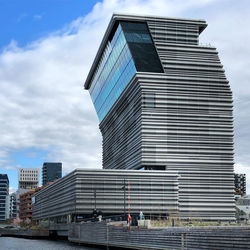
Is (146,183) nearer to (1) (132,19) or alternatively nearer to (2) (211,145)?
(2) (211,145)

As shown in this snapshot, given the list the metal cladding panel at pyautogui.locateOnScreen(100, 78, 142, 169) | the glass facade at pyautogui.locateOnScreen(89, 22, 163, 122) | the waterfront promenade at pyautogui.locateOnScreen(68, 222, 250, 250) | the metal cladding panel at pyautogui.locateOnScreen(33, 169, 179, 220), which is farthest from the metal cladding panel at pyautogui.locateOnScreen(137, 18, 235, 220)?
the waterfront promenade at pyautogui.locateOnScreen(68, 222, 250, 250)

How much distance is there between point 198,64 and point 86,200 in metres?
56.9

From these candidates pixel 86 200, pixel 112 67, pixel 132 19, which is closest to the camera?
pixel 86 200

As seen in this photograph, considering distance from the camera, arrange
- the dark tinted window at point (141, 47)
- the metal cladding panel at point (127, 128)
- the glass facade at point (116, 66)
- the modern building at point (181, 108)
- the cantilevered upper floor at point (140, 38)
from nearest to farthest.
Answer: the dark tinted window at point (141, 47)
the modern building at point (181, 108)
the cantilevered upper floor at point (140, 38)
the metal cladding panel at point (127, 128)
the glass facade at point (116, 66)

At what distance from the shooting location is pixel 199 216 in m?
154

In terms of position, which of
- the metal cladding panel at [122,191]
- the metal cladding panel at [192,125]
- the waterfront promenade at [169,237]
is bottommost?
the waterfront promenade at [169,237]

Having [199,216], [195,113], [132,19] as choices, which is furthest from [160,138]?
[132,19]

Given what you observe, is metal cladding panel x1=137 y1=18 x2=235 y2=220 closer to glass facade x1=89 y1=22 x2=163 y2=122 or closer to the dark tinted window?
the dark tinted window

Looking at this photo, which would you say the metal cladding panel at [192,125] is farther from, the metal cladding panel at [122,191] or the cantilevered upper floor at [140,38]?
the metal cladding panel at [122,191]

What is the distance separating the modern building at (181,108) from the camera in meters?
156

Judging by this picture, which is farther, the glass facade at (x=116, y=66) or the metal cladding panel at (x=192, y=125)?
the glass facade at (x=116, y=66)

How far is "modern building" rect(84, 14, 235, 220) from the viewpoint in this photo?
15638 cm

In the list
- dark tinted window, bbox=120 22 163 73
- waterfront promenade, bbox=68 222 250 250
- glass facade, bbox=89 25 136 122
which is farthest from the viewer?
glass facade, bbox=89 25 136 122

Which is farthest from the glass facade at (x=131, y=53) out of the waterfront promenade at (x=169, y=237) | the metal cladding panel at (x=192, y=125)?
the waterfront promenade at (x=169, y=237)
